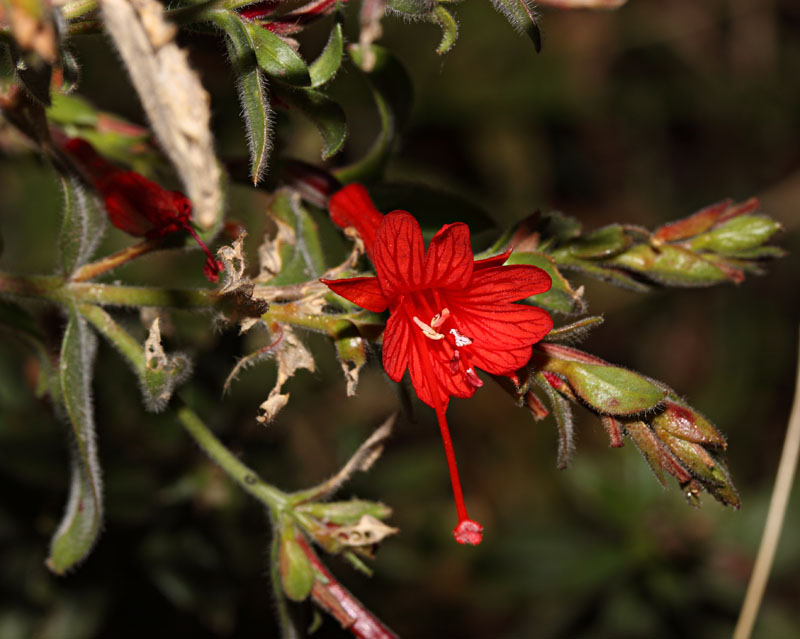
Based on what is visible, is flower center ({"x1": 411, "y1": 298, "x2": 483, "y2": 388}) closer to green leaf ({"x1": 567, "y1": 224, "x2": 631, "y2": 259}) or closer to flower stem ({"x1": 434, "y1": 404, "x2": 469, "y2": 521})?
flower stem ({"x1": 434, "y1": 404, "x2": 469, "y2": 521})

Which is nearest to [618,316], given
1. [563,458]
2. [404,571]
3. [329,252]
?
[404,571]

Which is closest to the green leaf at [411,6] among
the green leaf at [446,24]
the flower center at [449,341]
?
the green leaf at [446,24]

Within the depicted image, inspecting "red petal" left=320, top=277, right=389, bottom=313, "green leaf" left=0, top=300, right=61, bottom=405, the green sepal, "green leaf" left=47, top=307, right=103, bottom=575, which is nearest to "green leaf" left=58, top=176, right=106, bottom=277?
"green leaf" left=47, top=307, right=103, bottom=575

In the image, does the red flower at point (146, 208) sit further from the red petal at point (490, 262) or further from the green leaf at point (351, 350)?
the red petal at point (490, 262)

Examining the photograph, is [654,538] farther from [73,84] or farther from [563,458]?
[73,84]

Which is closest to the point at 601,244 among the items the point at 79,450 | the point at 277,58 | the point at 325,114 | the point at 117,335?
the point at 325,114
